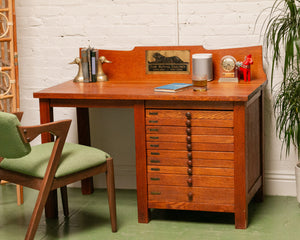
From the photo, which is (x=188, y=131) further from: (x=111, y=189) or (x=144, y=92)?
(x=111, y=189)

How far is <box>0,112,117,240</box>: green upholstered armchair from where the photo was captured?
315cm

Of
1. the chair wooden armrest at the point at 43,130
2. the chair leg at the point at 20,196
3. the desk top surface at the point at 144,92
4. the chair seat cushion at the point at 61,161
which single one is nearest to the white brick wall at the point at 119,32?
the desk top surface at the point at 144,92

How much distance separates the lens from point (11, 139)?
10.3 ft

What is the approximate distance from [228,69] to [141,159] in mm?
875

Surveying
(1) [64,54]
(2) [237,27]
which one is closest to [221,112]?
(2) [237,27]

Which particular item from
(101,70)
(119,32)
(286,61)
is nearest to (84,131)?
(101,70)

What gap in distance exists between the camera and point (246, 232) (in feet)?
11.7

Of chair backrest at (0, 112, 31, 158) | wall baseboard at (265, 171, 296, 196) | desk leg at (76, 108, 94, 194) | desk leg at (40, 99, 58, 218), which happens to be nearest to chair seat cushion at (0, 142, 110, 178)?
chair backrest at (0, 112, 31, 158)

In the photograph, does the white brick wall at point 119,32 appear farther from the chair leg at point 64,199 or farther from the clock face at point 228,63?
the chair leg at point 64,199

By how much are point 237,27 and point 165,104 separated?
0.93 meters

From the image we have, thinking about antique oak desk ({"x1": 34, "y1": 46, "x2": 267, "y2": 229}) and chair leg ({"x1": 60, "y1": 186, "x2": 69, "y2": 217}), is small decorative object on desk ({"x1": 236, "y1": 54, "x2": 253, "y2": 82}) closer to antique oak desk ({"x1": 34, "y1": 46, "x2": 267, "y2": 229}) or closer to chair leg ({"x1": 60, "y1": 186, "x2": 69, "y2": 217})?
antique oak desk ({"x1": 34, "y1": 46, "x2": 267, "y2": 229})

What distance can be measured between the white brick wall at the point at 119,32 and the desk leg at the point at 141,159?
0.78 meters

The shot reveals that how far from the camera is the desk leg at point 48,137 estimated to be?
382cm

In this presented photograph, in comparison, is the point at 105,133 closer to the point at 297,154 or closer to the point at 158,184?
the point at 158,184
